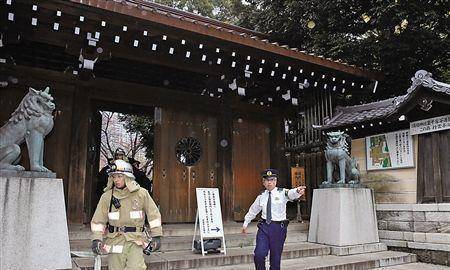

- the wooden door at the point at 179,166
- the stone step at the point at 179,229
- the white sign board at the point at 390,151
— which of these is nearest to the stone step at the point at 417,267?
the white sign board at the point at 390,151

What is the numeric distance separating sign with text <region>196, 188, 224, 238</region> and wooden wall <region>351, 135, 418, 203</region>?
4236mm

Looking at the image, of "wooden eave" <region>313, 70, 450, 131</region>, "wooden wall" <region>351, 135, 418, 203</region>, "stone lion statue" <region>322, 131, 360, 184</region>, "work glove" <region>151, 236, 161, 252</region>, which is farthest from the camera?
"wooden wall" <region>351, 135, 418, 203</region>

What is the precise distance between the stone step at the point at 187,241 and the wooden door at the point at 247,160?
1.82 meters

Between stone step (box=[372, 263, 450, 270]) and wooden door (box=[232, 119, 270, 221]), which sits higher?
wooden door (box=[232, 119, 270, 221])

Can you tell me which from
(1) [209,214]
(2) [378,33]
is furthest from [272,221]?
(2) [378,33]

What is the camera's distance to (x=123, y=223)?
157 inches

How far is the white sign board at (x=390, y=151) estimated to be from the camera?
331 inches

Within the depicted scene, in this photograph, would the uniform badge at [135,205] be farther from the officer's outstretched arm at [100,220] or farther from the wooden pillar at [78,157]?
the wooden pillar at [78,157]

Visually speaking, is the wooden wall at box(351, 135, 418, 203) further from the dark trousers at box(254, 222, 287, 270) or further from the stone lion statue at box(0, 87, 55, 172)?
the stone lion statue at box(0, 87, 55, 172)

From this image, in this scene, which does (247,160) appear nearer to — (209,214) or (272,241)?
(209,214)

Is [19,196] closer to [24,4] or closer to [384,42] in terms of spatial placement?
[24,4]

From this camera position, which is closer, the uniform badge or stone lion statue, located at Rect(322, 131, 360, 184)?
the uniform badge

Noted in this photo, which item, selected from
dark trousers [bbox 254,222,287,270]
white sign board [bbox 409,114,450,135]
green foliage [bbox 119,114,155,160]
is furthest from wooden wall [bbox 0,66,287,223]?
green foliage [bbox 119,114,155,160]

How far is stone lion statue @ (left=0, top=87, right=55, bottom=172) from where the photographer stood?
500cm
